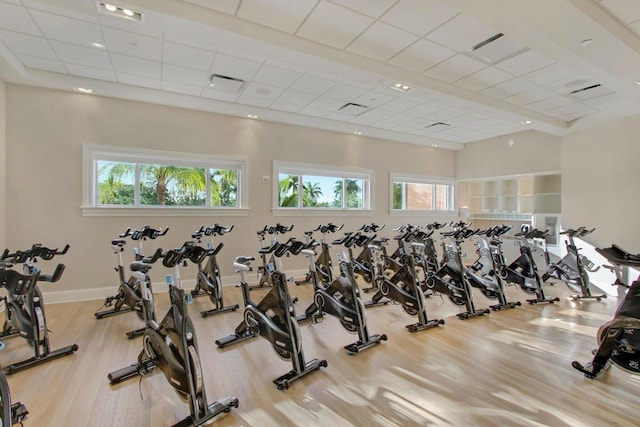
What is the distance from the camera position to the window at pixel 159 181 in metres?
4.92

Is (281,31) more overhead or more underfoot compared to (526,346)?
more overhead

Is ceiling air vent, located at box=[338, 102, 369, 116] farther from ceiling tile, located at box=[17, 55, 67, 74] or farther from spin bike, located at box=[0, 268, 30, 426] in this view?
spin bike, located at box=[0, 268, 30, 426]

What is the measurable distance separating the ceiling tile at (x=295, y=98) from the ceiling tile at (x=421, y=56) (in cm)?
165

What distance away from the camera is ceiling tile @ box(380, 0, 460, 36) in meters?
2.83

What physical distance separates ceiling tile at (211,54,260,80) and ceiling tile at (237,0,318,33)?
91 cm

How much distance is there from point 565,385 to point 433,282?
1.92 metres

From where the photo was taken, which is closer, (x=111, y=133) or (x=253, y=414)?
(x=253, y=414)

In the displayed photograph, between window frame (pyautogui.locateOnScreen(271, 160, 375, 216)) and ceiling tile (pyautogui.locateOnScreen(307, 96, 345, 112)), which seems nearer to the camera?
ceiling tile (pyautogui.locateOnScreen(307, 96, 345, 112))

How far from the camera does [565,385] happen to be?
2525 millimetres

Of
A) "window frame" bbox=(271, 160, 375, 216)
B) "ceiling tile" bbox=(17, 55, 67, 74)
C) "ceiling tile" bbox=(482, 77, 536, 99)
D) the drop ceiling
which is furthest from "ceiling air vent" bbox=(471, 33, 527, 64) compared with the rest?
"ceiling tile" bbox=(17, 55, 67, 74)

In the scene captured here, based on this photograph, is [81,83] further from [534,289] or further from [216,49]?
[534,289]

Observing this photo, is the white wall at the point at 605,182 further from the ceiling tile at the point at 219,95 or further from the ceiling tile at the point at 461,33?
the ceiling tile at the point at 219,95

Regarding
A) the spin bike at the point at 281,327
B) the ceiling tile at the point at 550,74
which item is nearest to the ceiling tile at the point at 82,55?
the spin bike at the point at 281,327

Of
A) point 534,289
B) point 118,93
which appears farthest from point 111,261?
point 534,289
